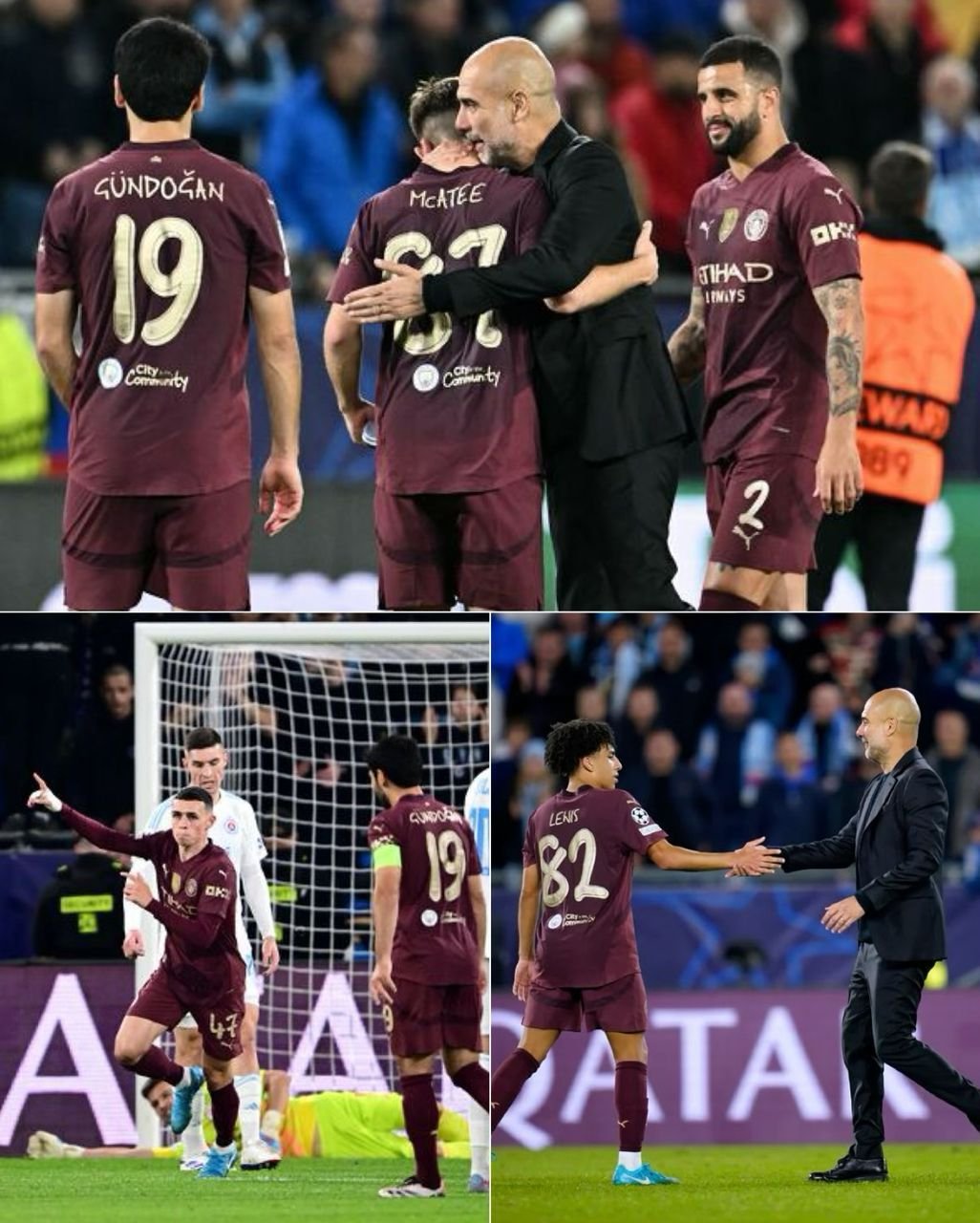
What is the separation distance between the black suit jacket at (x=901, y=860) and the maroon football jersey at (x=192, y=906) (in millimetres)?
1348

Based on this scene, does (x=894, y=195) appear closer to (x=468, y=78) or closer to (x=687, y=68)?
(x=468, y=78)

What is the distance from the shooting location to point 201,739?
592 centimetres

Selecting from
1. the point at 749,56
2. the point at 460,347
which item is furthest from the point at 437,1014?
the point at 749,56

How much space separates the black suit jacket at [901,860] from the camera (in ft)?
18.7

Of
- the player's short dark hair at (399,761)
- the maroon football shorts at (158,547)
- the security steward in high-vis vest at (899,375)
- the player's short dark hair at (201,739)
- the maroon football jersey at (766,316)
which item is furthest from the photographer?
the security steward in high-vis vest at (899,375)

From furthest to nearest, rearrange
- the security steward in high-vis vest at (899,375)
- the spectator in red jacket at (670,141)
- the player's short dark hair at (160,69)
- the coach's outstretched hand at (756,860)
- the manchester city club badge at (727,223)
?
the spectator in red jacket at (670,141)
the security steward in high-vis vest at (899,375)
the manchester city club badge at (727,223)
the player's short dark hair at (160,69)
the coach's outstretched hand at (756,860)

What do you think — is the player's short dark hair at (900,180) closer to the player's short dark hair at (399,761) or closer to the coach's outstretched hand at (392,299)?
the coach's outstretched hand at (392,299)

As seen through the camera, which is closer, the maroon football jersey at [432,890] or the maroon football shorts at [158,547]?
the maroon football jersey at [432,890]

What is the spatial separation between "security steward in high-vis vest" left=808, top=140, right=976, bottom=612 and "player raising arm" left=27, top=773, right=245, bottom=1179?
9.85 feet

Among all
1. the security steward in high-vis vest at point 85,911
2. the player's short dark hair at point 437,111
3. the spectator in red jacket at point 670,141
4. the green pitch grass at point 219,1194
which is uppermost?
the spectator in red jacket at point 670,141

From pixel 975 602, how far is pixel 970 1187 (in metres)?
5.53

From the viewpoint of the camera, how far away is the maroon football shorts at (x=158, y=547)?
6691mm

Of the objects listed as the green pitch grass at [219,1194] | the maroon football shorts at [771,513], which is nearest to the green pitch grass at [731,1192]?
the green pitch grass at [219,1194]

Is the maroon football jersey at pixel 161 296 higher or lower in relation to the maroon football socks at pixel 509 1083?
higher
